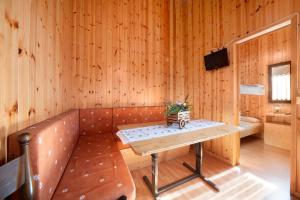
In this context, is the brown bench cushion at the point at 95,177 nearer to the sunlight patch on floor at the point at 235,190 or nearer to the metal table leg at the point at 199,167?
the sunlight patch on floor at the point at 235,190

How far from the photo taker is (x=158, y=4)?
338 cm

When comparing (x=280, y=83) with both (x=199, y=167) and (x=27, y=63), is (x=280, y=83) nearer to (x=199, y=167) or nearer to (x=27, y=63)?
(x=199, y=167)

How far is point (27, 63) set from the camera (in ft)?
3.44

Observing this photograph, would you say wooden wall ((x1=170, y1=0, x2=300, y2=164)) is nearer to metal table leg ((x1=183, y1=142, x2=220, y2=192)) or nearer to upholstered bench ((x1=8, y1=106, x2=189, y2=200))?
metal table leg ((x1=183, y1=142, x2=220, y2=192))

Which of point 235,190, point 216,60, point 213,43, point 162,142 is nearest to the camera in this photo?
point 162,142

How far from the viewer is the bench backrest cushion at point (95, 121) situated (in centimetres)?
242

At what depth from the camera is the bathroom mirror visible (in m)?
3.48

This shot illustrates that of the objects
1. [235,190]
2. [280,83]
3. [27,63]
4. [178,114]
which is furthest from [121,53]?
[280,83]

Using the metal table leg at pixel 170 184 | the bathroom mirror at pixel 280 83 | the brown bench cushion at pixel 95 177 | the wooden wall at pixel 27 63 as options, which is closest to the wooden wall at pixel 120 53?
the wooden wall at pixel 27 63

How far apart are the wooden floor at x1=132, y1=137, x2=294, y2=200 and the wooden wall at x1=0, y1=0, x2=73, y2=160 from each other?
1.53 meters

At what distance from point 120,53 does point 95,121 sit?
1.53m

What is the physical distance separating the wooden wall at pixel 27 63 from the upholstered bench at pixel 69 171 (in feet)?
0.45

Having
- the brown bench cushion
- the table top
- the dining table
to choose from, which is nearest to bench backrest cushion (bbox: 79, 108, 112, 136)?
the brown bench cushion

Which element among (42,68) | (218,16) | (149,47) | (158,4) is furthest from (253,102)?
(42,68)
